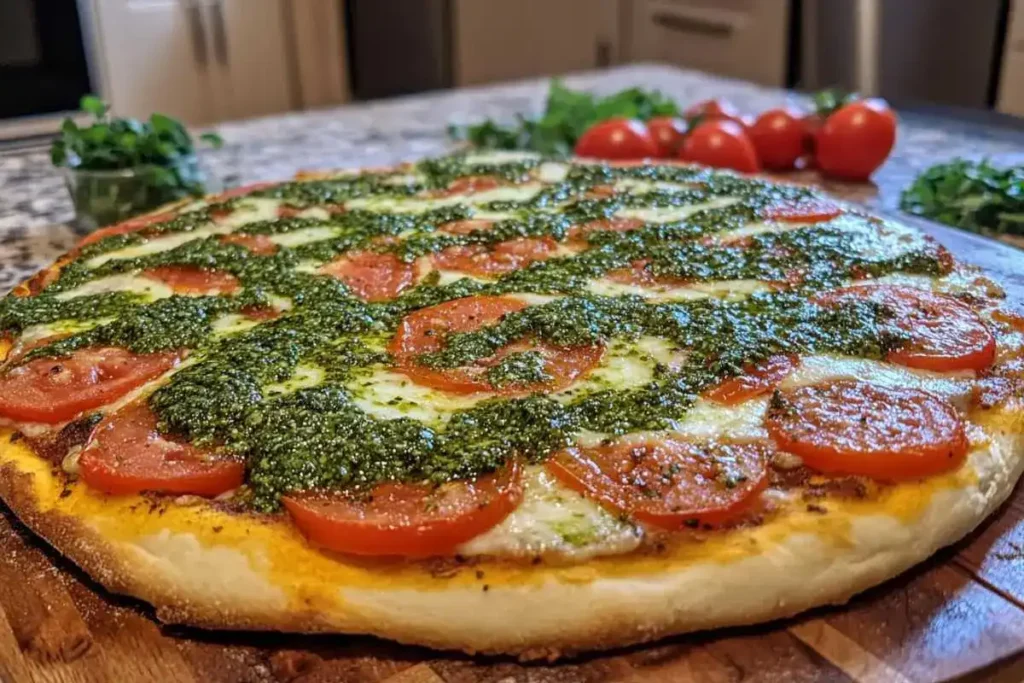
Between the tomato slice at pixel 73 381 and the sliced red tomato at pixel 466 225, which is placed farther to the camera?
the sliced red tomato at pixel 466 225

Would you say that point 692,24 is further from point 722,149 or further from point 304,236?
point 304,236

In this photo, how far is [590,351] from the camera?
70.5 inches

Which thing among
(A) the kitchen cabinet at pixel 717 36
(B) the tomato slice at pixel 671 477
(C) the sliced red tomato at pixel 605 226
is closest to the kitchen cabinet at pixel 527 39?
(A) the kitchen cabinet at pixel 717 36

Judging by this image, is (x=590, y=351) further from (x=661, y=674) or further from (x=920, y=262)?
(x=920, y=262)

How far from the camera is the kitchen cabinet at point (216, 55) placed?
587 centimetres

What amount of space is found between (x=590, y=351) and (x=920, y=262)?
865 millimetres

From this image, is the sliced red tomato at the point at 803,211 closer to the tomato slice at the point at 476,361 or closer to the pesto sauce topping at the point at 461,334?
the pesto sauce topping at the point at 461,334

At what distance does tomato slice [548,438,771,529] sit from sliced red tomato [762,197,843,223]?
1080mm

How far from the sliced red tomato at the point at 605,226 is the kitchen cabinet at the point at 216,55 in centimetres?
439

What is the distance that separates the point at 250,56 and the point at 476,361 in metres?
5.37

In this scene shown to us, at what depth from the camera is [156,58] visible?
19.7 ft

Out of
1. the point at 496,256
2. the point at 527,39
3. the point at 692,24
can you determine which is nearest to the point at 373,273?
the point at 496,256

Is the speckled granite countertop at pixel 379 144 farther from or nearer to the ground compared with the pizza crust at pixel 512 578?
farther from the ground

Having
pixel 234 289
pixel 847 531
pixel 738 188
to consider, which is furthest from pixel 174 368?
pixel 738 188
